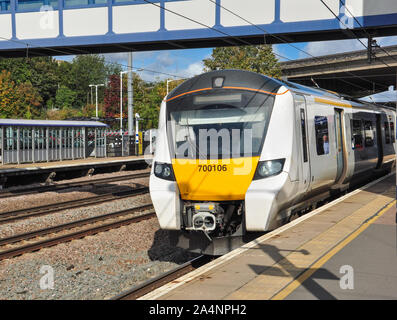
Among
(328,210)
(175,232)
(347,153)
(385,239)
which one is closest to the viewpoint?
(385,239)

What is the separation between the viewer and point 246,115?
25.0 feet

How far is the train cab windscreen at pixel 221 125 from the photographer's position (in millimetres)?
7453

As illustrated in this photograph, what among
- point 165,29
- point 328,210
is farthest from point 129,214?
point 165,29

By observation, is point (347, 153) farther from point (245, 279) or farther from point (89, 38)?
point (89, 38)

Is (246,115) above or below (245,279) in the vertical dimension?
above

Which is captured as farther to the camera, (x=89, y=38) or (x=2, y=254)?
(x=89, y=38)

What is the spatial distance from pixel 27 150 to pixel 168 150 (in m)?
18.5

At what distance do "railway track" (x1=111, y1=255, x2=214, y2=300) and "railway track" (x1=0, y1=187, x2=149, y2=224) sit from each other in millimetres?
5801

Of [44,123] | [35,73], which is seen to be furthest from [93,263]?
[35,73]

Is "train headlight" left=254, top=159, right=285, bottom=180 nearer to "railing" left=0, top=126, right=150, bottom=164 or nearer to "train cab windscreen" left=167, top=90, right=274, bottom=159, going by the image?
"train cab windscreen" left=167, top=90, right=274, bottom=159

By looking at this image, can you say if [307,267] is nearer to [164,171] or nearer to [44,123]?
[164,171]

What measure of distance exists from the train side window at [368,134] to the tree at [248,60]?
1817 centimetres

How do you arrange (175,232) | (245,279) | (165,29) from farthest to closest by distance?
1. (165,29)
2. (175,232)
3. (245,279)

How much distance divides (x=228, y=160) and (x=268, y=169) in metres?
0.63
